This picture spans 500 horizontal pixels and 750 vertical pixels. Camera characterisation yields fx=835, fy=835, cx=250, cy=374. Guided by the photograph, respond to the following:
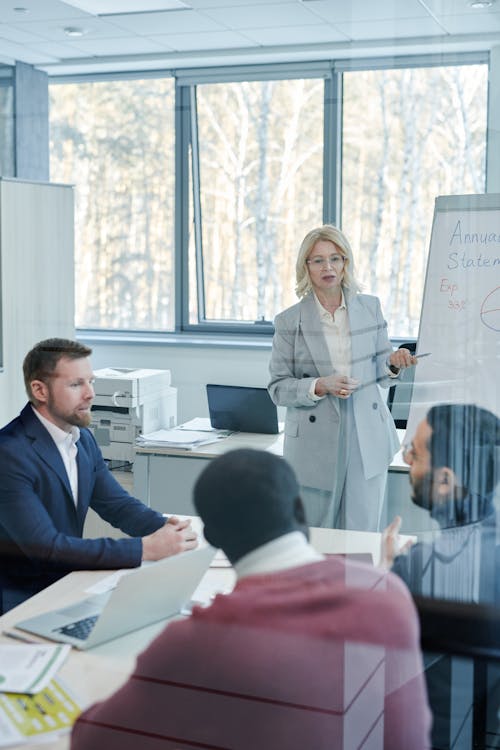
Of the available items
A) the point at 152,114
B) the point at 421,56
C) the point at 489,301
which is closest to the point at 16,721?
the point at 489,301

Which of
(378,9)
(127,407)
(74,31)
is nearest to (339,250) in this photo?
(378,9)

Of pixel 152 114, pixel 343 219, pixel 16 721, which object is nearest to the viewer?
pixel 16 721

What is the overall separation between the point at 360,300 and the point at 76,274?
0.83 metres

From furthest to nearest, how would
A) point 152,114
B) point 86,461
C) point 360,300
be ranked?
point 152,114, point 86,461, point 360,300

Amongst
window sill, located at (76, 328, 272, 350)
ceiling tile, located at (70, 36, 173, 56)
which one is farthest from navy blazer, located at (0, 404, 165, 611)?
ceiling tile, located at (70, 36, 173, 56)

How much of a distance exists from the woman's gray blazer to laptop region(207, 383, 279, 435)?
0.04 meters

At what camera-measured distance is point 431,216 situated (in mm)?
1623

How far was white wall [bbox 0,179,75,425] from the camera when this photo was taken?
7.00 ft

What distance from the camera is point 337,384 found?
62.9 inches

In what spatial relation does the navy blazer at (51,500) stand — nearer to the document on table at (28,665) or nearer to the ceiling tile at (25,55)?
the document on table at (28,665)

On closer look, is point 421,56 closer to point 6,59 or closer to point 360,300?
point 360,300

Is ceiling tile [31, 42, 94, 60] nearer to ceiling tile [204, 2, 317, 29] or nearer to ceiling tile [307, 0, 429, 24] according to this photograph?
ceiling tile [204, 2, 317, 29]

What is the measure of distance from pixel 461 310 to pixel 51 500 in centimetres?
101

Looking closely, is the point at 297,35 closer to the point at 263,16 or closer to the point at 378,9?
the point at 263,16
